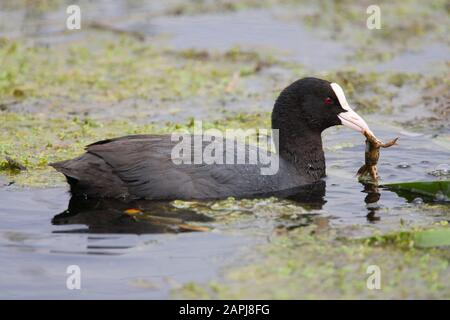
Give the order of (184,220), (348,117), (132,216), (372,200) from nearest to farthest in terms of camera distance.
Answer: (184,220) → (132,216) → (372,200) → (348,117)

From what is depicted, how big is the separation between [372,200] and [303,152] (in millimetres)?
760

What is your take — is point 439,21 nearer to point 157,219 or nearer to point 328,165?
point 328,165

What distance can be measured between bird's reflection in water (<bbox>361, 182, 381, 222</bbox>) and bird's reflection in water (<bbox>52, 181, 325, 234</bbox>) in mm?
343

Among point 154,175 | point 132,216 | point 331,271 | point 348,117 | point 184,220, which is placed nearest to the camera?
point 331,271

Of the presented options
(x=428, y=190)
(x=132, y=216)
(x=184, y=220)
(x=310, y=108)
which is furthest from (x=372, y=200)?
(x=132, y=216)

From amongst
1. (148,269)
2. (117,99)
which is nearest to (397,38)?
(117,99)

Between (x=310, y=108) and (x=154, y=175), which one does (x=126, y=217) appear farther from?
(x=310, y=108)

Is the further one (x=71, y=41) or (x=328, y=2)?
(x=328, y=2)

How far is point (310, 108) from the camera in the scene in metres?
7.00

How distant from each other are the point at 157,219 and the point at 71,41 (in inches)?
239

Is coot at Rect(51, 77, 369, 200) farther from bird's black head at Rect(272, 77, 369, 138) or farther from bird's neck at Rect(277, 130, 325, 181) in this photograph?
bird's black head at Rect(272, 77, 369, 138)

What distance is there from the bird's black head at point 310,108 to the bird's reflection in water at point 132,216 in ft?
2.22

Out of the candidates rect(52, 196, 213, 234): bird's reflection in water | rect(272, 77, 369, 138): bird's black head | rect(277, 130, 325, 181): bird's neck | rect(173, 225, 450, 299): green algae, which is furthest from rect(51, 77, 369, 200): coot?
rect(173, 225, 450, 299): green algae

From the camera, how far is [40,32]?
11945mm
